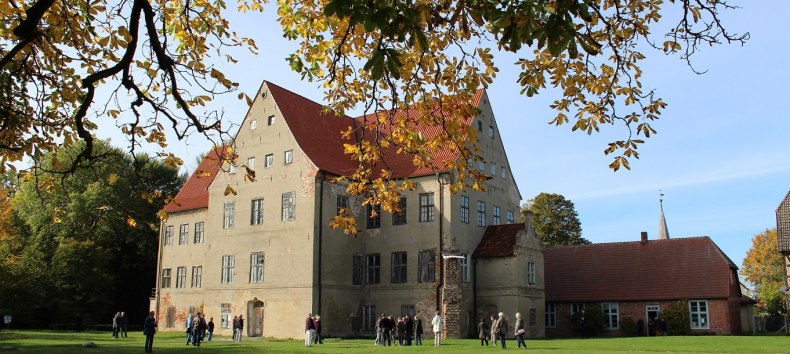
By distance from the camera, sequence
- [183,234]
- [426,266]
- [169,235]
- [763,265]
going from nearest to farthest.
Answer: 1. [426,266]
2. [183,234]
3. [169,235]
4. [763,265]

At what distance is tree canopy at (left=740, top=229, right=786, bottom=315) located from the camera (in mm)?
70106

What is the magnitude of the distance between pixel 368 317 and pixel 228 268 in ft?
27.7

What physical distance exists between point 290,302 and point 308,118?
10.8 meters

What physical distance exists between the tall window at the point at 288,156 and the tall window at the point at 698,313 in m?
24.2

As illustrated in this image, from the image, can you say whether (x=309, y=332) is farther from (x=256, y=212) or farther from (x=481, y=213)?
(x=481, y=213)

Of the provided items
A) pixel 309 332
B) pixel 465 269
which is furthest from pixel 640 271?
pixel 309 332

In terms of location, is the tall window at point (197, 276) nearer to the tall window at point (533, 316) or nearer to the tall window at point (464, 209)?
the tall window at point (464, 209)

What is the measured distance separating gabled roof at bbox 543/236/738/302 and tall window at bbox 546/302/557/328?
0.48m

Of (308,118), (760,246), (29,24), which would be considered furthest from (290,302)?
(760,246)

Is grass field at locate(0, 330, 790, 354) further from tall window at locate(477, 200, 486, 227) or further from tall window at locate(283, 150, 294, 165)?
tall window at locate(283, 150, 294, 165)

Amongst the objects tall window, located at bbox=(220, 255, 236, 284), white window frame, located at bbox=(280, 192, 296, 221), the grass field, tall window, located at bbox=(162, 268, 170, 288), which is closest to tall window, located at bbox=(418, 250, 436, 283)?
the grass field

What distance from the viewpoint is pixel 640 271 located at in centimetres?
4581

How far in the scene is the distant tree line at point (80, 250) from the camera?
Result: 5028 cm

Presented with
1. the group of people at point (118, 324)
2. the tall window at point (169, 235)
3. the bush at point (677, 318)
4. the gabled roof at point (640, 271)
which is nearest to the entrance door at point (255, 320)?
the group of people at point (118, 324)
